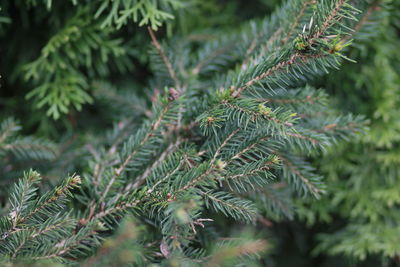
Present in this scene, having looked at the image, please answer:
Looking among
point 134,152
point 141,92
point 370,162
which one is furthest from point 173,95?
point 370,162

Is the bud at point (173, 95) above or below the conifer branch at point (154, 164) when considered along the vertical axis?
above

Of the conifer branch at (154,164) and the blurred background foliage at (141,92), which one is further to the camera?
the blurred background foliage at (141,92)

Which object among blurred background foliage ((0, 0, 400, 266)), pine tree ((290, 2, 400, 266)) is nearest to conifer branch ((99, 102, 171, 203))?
blurred background foliage ((0, 0, 400, 266))

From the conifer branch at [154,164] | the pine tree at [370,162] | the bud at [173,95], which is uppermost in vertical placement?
the bud at [173,95]

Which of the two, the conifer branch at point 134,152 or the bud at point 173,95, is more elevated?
the bud at point 173,95

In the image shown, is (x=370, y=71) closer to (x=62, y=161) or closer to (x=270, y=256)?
(x=270, y=256)

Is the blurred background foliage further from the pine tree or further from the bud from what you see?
the bud

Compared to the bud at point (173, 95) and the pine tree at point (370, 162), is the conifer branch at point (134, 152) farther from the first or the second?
the pine tree at point (370, 162)

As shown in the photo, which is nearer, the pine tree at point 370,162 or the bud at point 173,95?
the bud at point 173,95

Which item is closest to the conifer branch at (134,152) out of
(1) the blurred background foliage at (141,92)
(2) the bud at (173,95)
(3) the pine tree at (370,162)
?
(2) the bud at (173,95)

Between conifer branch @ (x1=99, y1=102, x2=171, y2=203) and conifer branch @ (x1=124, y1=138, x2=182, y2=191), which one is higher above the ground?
conifer branch @ (x1=99, y1=102, x2=171, y2=203)

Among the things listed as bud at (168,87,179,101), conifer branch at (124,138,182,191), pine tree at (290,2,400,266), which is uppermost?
bud at (168,87,179,101)

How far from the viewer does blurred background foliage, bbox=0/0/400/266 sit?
0.94 m

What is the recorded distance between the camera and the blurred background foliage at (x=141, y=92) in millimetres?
939
